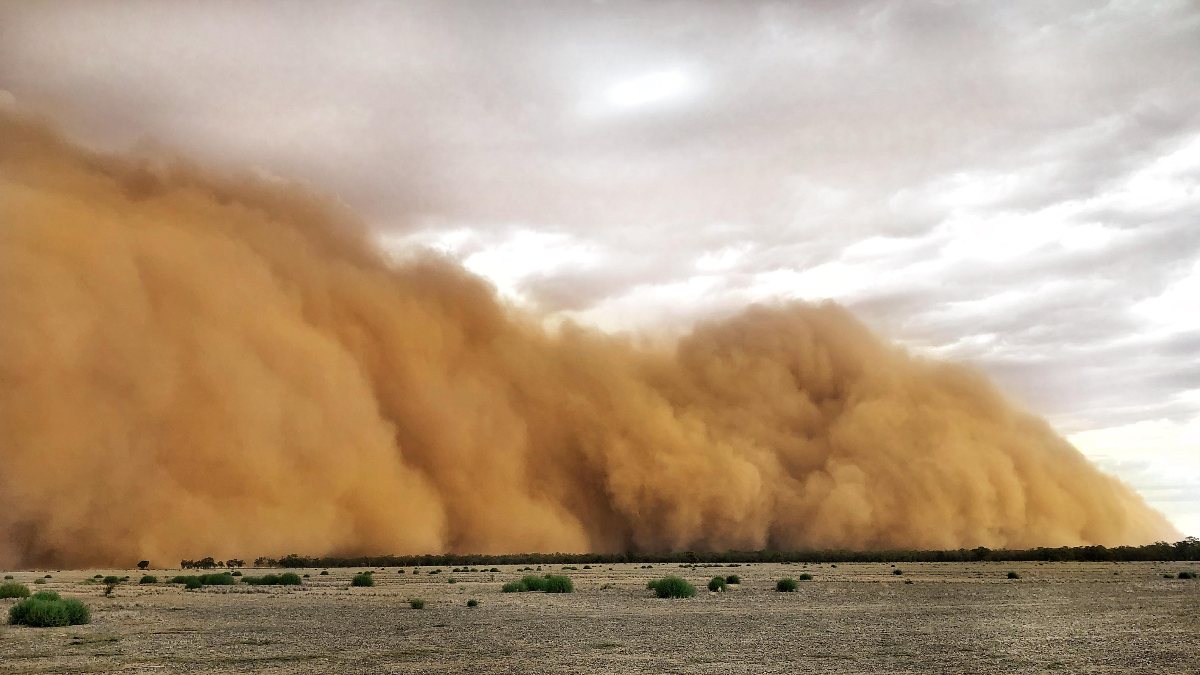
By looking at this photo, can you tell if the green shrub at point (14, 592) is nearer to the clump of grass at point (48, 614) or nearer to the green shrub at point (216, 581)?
the clump of grass at point (48, 614)

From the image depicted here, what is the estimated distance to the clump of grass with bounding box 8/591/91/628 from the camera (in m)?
25.2

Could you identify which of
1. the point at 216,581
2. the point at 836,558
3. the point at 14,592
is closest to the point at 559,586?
the point at 14,592

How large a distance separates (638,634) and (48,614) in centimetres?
1666

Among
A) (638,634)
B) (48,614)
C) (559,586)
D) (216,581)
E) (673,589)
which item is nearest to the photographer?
(638,634)

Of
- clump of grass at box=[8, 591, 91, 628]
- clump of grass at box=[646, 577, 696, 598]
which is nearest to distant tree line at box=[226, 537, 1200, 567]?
clump of grass at box=[646, 577, 696, 598]

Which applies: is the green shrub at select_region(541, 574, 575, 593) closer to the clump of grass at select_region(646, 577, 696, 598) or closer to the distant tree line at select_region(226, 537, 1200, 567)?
the clump of grass at select_region(646, 577, 696, 598)

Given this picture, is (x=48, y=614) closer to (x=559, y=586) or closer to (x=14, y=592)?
(x=14, y=592)

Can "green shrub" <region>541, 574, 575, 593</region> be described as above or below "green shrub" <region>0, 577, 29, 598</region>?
below

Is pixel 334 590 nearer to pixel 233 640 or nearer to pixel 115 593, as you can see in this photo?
pixel 115 593

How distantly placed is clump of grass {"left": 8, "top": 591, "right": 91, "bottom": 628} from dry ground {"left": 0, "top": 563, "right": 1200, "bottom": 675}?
1.93ft

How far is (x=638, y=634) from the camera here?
2156 centimetres

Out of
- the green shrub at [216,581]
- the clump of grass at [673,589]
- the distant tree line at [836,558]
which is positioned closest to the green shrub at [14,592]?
the green shrub at [216,581]

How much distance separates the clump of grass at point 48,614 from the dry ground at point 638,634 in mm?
589

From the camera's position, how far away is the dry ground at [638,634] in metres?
16.2
